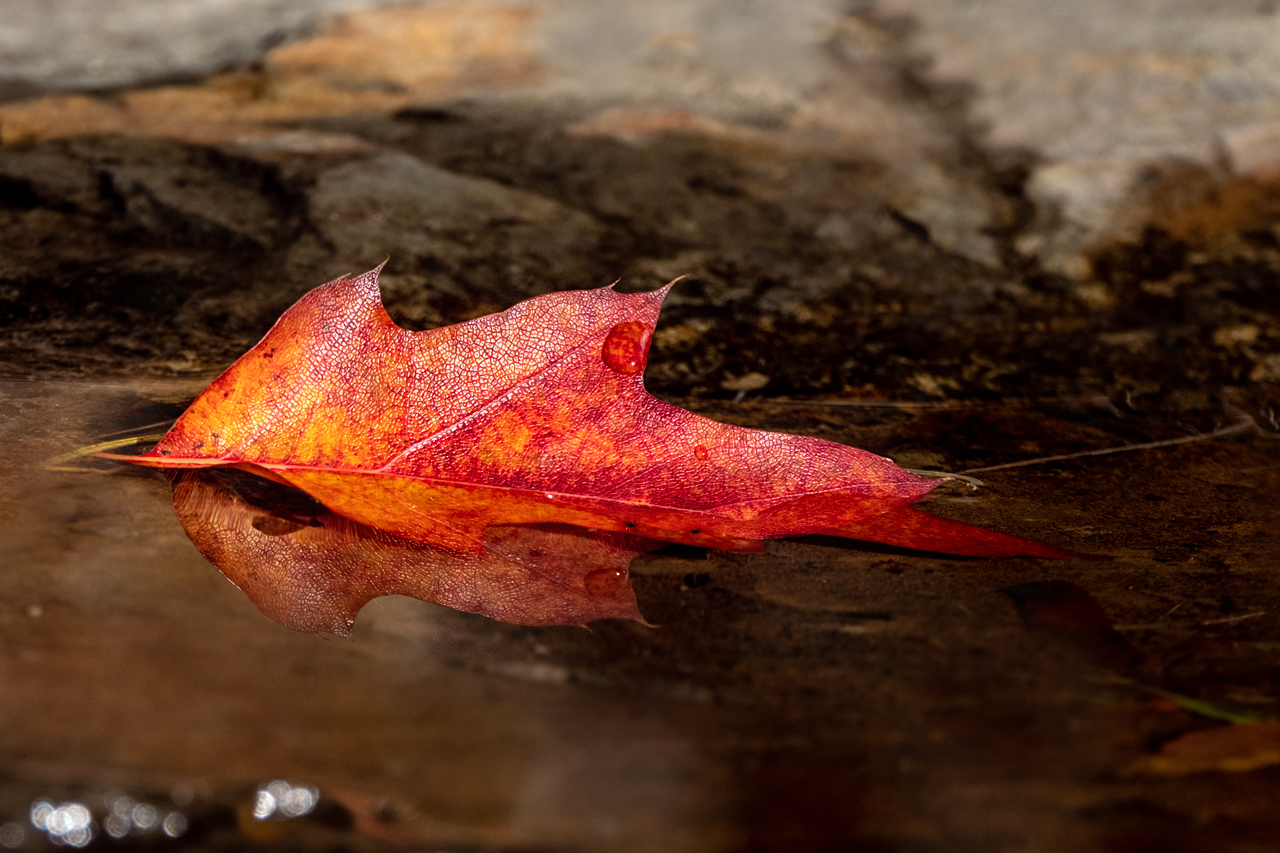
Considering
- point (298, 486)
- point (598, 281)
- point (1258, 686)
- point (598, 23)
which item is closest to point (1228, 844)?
point (1258, 686)

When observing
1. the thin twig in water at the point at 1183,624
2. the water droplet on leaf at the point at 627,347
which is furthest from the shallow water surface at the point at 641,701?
the water droplet on leaf at the point at 627,347

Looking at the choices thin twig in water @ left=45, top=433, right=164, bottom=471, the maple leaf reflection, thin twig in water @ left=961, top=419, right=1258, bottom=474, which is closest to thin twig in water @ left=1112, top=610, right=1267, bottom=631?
thin twig in water @ left=961, top=419, right=1258, bottom=474

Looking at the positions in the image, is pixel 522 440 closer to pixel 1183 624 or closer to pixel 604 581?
pixel 604 581

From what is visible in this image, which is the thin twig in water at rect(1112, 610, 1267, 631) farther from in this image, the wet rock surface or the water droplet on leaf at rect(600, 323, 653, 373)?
the water droplet on leaf at rect(600, 323, 653, 373)

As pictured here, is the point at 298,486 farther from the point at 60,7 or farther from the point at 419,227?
the point at 60,7

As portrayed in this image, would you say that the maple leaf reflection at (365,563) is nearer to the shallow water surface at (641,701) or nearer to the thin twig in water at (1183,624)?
the shallow water surface at (641,701)
